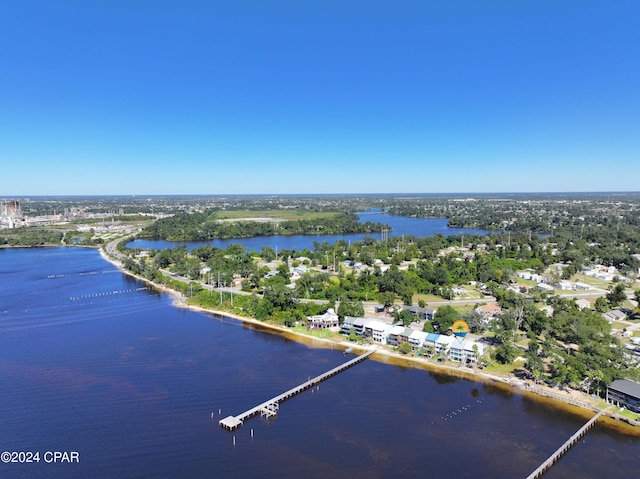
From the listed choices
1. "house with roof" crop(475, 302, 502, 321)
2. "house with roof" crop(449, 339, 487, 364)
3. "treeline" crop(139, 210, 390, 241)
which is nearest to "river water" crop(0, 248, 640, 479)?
"house with roof" crop(449, 339, 487, 364)

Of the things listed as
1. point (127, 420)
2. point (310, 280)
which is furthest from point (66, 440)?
point (310, 280)

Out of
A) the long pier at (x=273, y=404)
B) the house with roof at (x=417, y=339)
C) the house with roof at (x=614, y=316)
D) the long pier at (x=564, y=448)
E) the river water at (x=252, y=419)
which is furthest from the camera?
the house with roof at (x=614, y=316)

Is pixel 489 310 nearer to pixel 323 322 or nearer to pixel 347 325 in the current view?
pixel 347 325

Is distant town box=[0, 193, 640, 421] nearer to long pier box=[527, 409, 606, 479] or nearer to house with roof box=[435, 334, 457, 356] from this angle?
house with roof box=[435, 334, 457, 356]

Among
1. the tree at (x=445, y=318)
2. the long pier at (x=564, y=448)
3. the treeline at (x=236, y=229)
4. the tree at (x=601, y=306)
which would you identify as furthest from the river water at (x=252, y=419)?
the treeline at (x=236, y=229)

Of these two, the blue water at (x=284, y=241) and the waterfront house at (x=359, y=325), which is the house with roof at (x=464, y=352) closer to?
the waterfront house at (x=359, y=325)

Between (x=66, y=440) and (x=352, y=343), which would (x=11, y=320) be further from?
(x=352, y=343)
